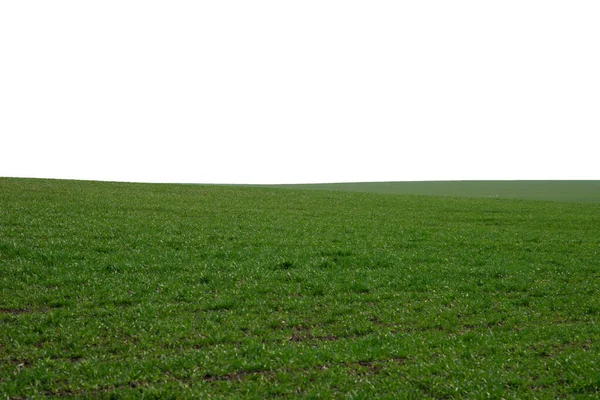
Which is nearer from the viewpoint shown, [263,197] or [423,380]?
[423,380]

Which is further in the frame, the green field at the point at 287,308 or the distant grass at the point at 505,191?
the distant grass at the point at 505,191

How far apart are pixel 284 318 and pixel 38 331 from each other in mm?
7072

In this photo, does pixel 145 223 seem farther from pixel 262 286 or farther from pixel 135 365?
pixel 135 365

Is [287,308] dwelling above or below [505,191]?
below

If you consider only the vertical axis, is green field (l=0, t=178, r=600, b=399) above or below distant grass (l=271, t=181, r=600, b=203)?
below

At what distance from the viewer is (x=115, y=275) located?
67.7 ft

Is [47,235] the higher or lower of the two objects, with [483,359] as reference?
higher

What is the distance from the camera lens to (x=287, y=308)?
58.0 feet

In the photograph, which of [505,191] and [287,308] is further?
[505,191]

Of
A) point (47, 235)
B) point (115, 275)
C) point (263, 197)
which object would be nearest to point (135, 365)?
point (115, 275)

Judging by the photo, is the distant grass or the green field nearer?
the green field

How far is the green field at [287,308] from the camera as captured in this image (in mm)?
12484

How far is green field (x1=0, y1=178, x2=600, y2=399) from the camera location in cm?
1248

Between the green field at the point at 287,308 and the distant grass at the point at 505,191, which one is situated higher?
the distant grass at the point at 505,191
